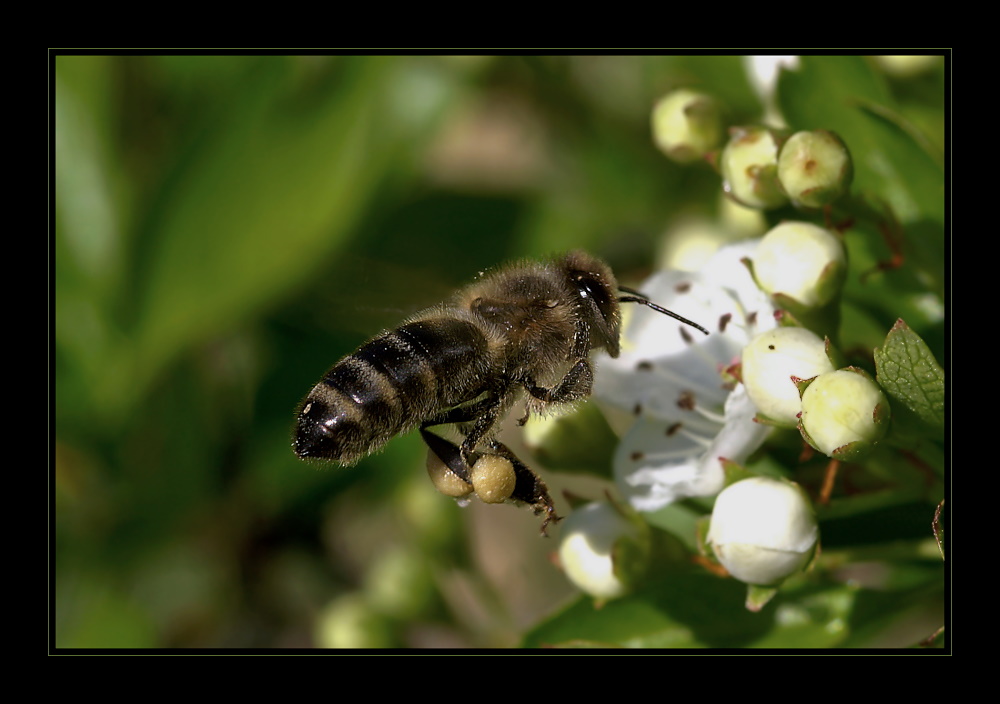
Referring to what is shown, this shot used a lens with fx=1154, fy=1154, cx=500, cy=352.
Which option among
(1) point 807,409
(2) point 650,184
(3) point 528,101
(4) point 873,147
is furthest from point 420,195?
(1) point 807,409

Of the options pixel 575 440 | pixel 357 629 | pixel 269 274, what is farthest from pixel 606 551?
pixel 269 274

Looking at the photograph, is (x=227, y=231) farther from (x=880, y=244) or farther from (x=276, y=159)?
(x=880, y=244)

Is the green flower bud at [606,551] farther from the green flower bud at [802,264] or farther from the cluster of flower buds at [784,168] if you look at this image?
the cluster of flower buds at [784,168]

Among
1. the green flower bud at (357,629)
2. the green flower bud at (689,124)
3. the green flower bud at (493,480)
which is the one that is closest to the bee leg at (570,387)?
the green flower bud at (493,480)

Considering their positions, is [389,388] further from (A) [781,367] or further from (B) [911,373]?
(B) [911,373]

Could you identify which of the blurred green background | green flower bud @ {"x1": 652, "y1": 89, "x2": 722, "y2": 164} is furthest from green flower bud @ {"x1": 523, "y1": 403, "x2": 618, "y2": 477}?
the blurred green background

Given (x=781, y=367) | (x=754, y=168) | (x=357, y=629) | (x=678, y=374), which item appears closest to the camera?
(x=781, y=367)
